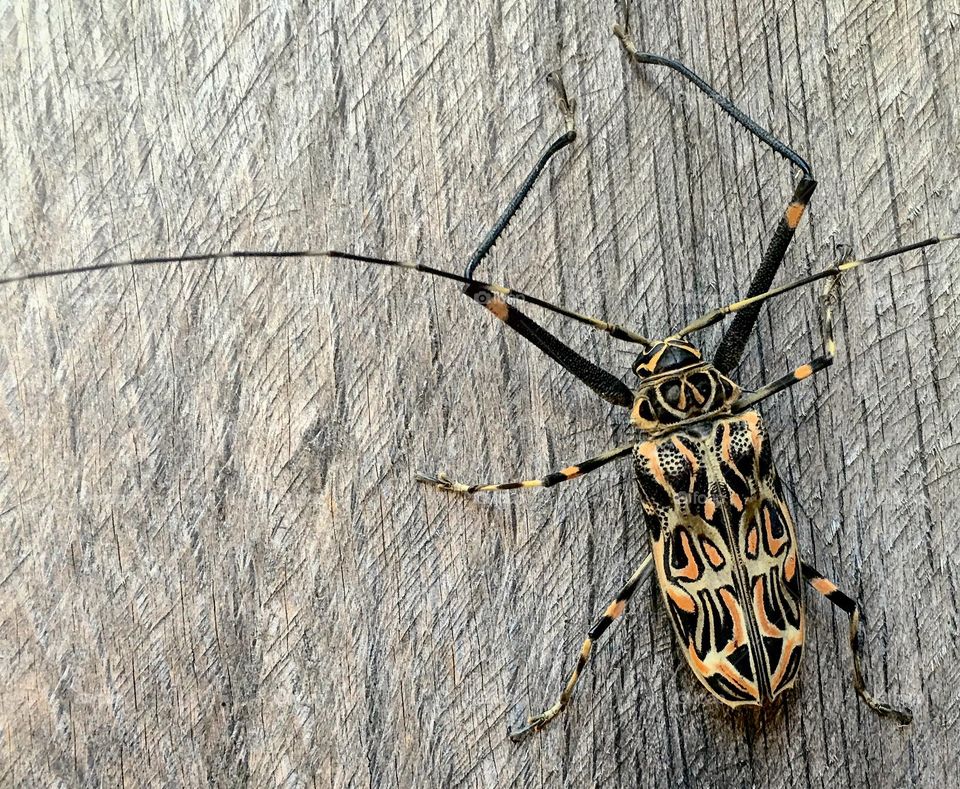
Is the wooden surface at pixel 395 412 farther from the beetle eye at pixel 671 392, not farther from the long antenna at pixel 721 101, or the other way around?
the beetle eye at pixel 671 392

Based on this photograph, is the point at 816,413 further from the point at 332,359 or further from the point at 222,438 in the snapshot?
the point at 222,438

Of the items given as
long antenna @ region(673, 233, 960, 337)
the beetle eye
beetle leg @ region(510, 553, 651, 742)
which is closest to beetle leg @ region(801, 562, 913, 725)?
beetle leg @ region(510, 553, 651, 742)

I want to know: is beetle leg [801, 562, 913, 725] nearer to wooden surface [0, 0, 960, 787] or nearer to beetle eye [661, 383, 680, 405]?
wooden surface [0, 0, 960, 787]

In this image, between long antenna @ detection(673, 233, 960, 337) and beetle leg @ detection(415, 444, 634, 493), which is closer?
long antenna @ detection(673, 233, 960, 337)

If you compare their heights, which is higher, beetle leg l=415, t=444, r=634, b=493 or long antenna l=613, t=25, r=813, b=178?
long antenna l=613, t=25, r=813, b=178

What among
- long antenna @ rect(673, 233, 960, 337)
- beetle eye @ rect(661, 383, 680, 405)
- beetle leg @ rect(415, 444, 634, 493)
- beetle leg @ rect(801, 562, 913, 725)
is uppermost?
long antenna @ rect(673, 233, 960, 337)

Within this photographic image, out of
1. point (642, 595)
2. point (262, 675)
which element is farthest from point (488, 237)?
point (262, 675)
